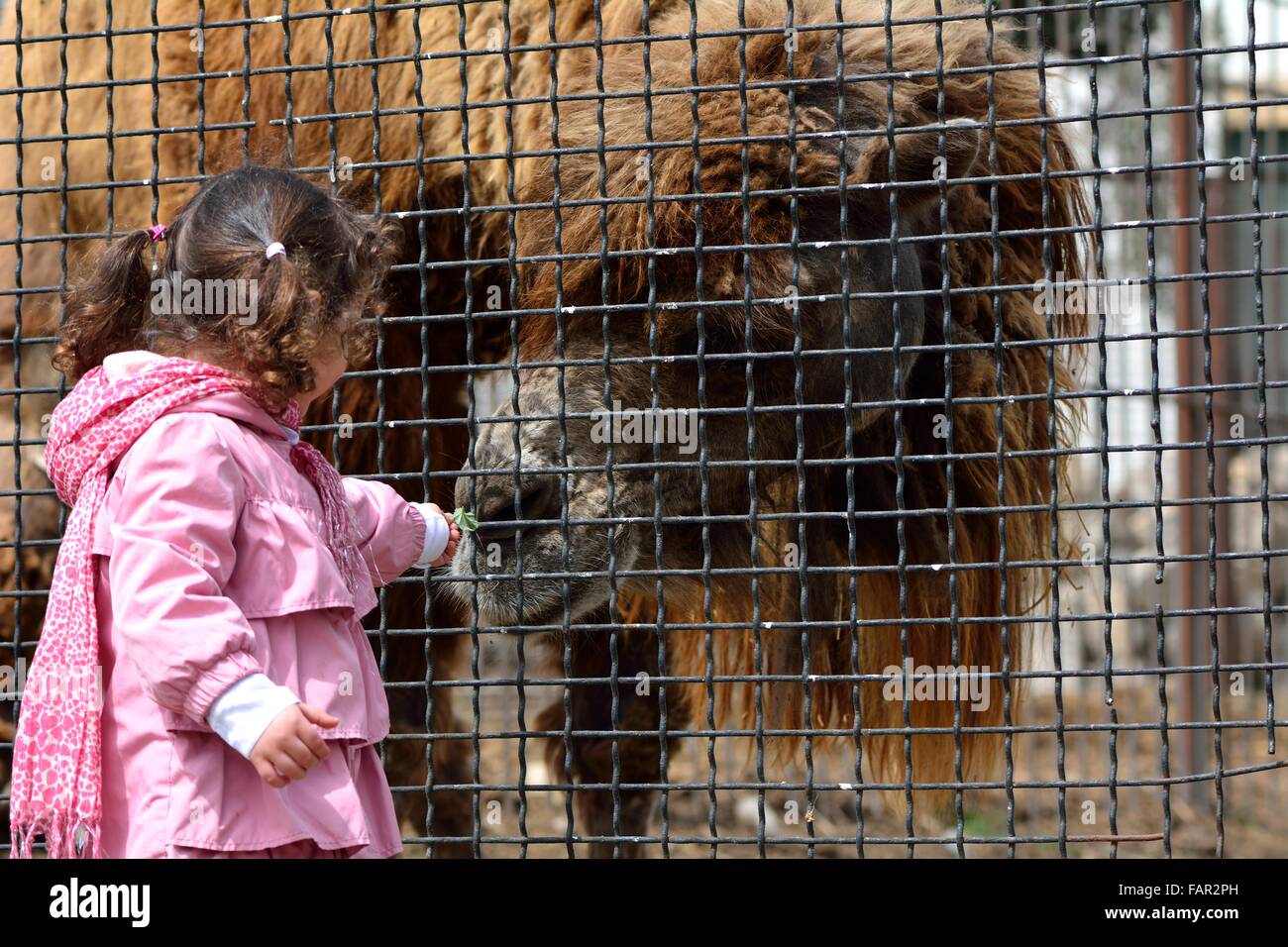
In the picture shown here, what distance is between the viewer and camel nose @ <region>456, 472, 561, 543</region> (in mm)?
3229

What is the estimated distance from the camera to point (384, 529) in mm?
2734

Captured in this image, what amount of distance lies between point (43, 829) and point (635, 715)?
2.61 meters

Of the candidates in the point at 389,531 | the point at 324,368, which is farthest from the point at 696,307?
the point at 324,368

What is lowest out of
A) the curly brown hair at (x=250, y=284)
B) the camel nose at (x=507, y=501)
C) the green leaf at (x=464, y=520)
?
the green leaf at (x=464, y=520)

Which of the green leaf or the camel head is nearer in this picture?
the green leaf

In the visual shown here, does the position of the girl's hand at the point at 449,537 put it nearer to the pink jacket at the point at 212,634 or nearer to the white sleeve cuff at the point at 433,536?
the white sleeve cuff at the point at 433,536

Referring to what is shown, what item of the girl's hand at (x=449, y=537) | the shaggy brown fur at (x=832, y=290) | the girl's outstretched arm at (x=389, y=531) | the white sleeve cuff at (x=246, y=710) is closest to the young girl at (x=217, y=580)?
the white sleeve cuff at (x=246, y=710)

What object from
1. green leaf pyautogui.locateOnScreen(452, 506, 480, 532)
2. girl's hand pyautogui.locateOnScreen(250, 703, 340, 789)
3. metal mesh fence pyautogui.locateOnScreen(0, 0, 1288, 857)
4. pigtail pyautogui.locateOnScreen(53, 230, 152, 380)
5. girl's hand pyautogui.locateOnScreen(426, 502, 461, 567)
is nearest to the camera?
girl's hand pyautogui.locateOnScreen(250, 703, 340, 789)

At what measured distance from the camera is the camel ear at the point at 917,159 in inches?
123

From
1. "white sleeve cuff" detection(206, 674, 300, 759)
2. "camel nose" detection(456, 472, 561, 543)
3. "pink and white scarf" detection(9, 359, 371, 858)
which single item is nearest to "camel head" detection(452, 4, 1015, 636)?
"camel nose" detection(456, 472, 561, 543)

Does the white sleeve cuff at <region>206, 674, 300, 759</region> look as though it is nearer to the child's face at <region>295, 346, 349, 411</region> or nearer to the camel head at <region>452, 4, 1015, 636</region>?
the child's face at <region>295, 346, 349, 411</region>

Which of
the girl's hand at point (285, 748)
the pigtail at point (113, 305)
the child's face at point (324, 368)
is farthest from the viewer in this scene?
the pigtail at point (113, 305)

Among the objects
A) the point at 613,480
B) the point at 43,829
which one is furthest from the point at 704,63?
the point at 43,829

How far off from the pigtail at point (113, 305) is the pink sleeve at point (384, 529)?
0.48m
